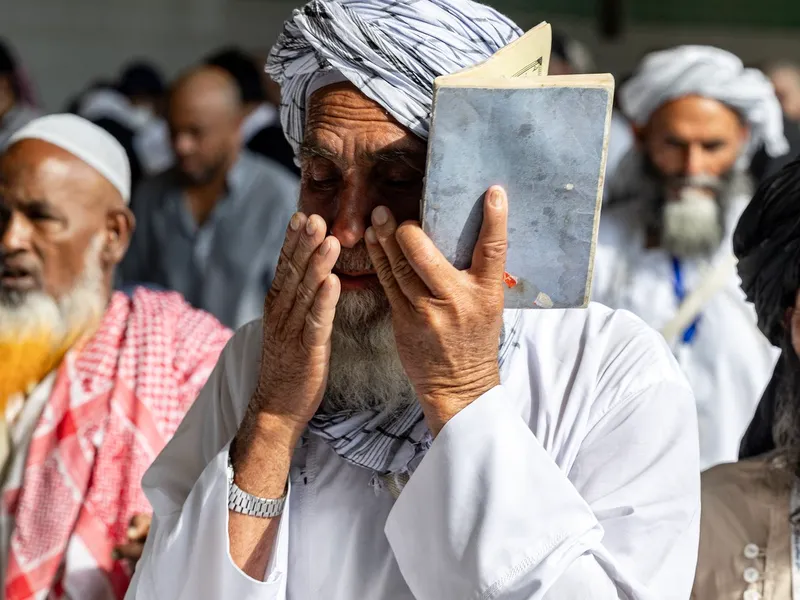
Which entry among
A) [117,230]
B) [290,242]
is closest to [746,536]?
[290,242]

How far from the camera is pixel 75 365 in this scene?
136 inches

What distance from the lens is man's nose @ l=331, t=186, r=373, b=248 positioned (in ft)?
6.81

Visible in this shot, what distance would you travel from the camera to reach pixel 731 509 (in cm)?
259

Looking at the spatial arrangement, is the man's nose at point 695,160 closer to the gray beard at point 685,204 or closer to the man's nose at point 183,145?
the gray beard at point 685,204

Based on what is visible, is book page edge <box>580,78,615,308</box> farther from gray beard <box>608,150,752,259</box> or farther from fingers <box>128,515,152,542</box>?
gray beard <box>608,150,752,259</box>

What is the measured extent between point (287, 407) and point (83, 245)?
184 centimetres

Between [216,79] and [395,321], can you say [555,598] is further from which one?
[216,79]

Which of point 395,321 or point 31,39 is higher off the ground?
point 31,39

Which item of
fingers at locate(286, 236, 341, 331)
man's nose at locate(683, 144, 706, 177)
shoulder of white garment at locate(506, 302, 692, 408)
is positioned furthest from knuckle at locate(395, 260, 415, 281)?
man's nose at locate(683, 144, 706, 177)

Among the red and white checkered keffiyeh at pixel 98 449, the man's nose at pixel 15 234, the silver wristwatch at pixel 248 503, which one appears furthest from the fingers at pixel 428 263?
the man's nose at pixel 15 234

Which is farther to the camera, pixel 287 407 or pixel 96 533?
pixel 96 533

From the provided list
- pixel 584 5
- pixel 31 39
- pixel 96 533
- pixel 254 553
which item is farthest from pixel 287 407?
pixel 584 5

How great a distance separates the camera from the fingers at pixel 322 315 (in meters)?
2.02

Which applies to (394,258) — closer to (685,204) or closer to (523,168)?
(523,168)
